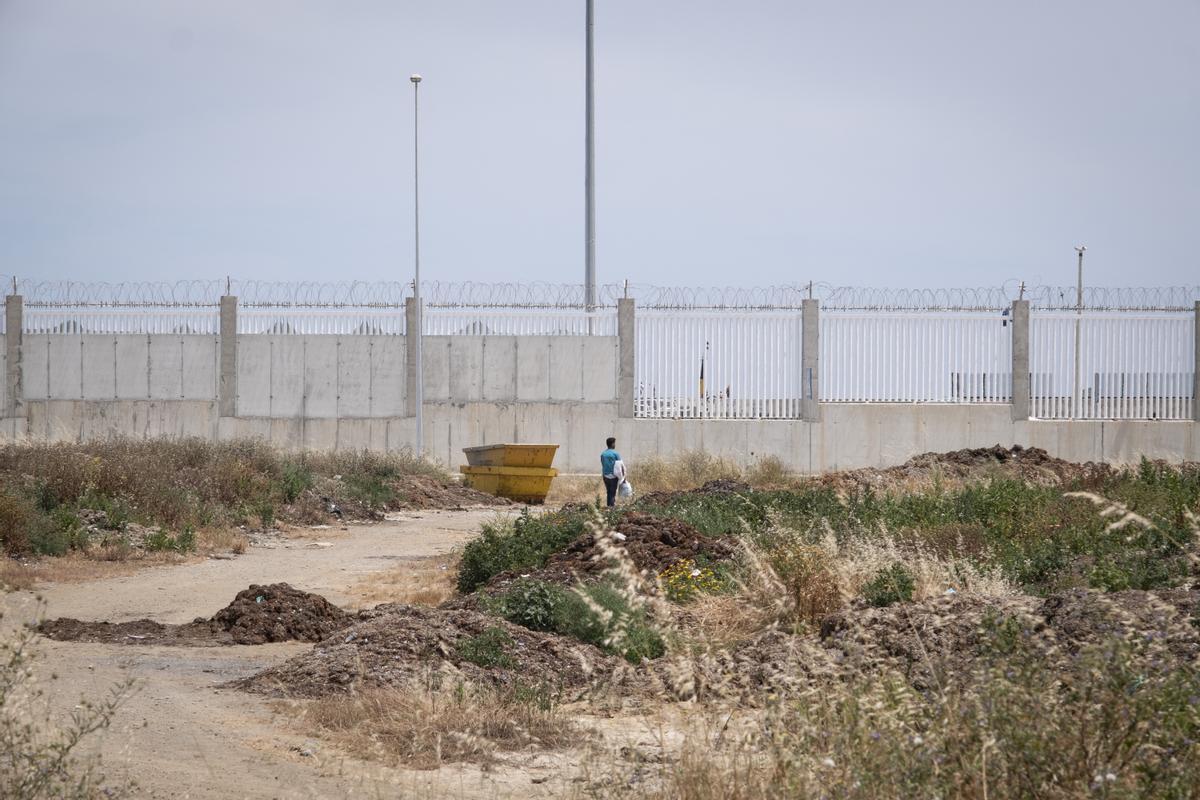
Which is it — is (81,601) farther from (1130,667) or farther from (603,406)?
(603,406)

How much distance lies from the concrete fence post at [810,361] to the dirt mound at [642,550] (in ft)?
55.8

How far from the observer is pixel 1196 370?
30609mm

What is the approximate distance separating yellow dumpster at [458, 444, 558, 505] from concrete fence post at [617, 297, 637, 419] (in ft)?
13.7

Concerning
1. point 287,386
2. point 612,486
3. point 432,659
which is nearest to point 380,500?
point 612,486

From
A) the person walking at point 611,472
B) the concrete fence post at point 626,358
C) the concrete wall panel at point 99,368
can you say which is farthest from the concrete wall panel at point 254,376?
the person walking at point 611,472

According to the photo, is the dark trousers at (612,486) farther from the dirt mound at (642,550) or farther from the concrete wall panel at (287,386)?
the concrete wall panel at (287,386)

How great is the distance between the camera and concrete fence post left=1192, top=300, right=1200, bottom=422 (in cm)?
3041

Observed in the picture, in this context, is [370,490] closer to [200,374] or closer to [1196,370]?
[200,374]

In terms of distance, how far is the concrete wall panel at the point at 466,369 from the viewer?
1189 inches

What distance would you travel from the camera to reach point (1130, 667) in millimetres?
4281

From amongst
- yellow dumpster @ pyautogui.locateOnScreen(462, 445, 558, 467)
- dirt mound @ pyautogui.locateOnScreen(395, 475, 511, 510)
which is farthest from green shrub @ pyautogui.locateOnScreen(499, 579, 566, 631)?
yellow dumpster @ pyautogui.locateOnScreen(462, 445, 558, 467)

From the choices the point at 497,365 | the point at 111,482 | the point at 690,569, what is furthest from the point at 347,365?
the point at 690,569

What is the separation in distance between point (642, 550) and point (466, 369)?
60.6ft

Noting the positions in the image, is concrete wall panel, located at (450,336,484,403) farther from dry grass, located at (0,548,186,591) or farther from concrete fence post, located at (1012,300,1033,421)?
dry grass, located at (0,548,186,591)
